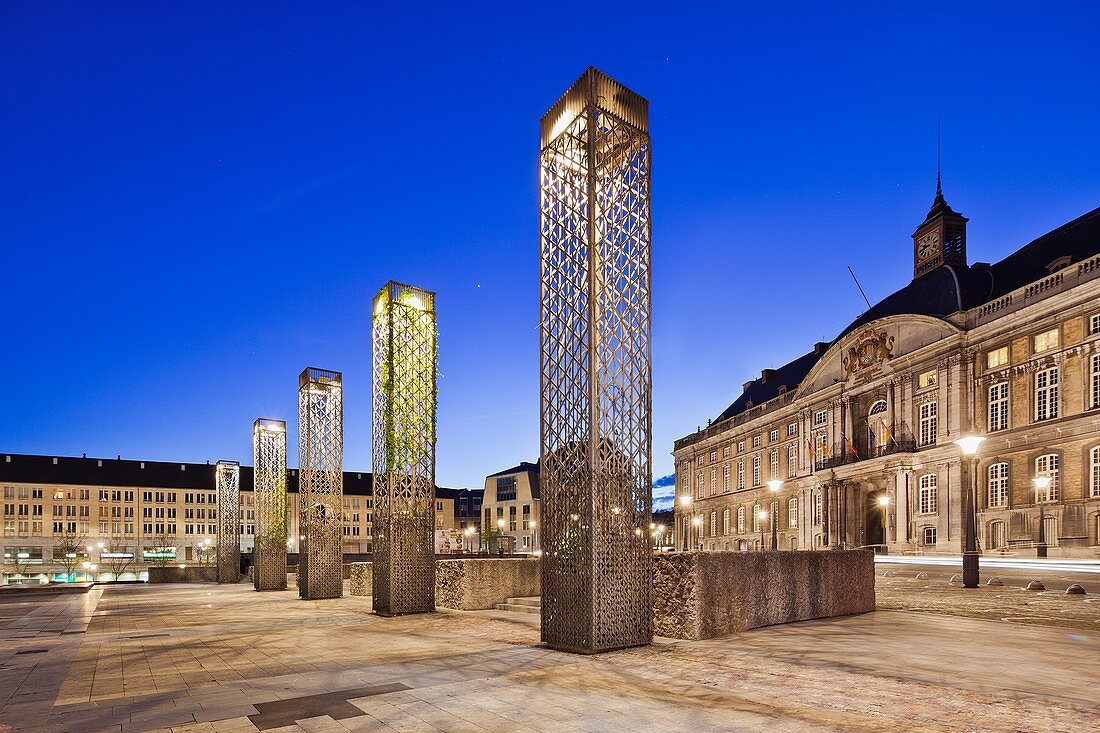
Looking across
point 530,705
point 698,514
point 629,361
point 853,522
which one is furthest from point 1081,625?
point 698,514

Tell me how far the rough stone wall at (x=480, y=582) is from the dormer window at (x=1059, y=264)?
136 feet

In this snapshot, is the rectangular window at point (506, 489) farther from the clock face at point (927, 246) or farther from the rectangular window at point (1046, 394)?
A: the rectangular window at point (1046, 394)

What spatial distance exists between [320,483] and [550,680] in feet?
64.9

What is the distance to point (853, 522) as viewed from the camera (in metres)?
64.1

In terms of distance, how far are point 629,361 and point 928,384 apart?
4949 centimetres

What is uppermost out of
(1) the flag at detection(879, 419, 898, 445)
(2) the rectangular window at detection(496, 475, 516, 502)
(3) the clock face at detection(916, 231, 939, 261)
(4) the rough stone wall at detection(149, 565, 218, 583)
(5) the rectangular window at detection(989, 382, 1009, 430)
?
(3) the clock face at detection(916, 231, 939, 261)

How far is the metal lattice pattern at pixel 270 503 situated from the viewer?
109ft

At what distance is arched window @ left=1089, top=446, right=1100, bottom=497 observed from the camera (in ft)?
135

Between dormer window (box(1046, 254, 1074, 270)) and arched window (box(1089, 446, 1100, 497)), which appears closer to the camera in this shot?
arched window (box(1089, 446, 1100, 497))

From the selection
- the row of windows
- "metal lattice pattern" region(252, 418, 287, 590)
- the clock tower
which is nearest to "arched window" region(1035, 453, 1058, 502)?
the row of windows

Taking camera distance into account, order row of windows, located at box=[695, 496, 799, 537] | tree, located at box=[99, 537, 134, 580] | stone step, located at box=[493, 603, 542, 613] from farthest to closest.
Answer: tree, located at box=[99, 537, 134, 580], row of windows, located at box=[695, 496, 799, 537], stone step, located at box=[493, 603, 542, 613]

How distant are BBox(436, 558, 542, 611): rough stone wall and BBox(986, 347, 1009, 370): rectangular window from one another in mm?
40805

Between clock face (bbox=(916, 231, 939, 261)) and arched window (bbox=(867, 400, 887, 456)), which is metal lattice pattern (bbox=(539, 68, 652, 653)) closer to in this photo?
arched window (bbox=(867, 400, 887, 456))

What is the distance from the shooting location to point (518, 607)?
19469 mm
